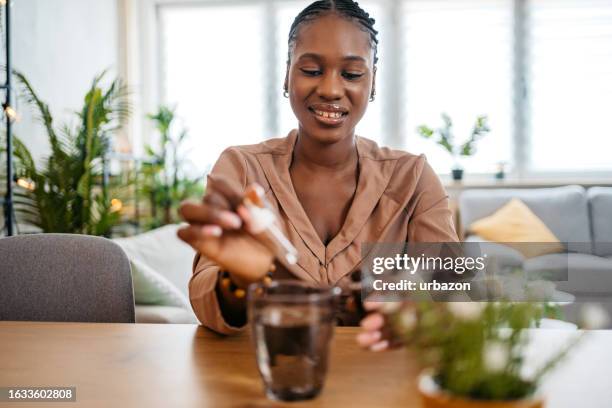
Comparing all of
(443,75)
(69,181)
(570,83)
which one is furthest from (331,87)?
(570,83)

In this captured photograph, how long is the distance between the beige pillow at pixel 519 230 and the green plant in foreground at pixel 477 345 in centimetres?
361

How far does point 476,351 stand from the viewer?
1.44 feet

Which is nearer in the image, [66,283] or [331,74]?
[331,74]

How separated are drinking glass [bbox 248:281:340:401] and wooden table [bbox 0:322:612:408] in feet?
0.07

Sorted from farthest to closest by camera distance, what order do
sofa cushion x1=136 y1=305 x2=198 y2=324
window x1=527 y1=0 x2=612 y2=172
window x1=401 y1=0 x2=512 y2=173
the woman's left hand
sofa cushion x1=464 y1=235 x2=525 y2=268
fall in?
window x1=401 y1=0 x2=512 y2=173, window x1=527 y1=0 x2=612 y2=172, sofa cushion x1=464 y1=235 x2=525 y2=268, sofa cushion x1=136 y1=305 x2=198 y2=324, the woman's left hand

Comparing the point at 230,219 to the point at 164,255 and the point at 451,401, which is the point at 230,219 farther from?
the point at 164,255

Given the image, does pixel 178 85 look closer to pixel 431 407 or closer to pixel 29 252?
pixel 29 252

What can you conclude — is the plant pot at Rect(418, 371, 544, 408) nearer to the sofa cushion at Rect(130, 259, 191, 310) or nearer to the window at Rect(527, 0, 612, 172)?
the sofa cushion at Rect(130, 259, 191, 310)

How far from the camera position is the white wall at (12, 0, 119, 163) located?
3400 millimetres

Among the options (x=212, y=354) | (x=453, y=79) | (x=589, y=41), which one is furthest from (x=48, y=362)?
(x=589, y=41)

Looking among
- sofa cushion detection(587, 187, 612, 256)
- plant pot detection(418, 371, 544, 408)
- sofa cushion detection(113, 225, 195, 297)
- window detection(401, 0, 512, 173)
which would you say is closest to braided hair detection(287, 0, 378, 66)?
plant pot detection(418, 371, 544, 408)

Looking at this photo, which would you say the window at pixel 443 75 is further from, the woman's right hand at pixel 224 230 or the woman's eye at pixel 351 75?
the woman's right hand at pixel 224 230

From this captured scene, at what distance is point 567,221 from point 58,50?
3803 mm

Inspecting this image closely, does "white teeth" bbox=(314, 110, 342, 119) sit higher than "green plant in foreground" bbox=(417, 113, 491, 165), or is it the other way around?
"green plant in foreground" bbox=(417, 113, 491, 165)
